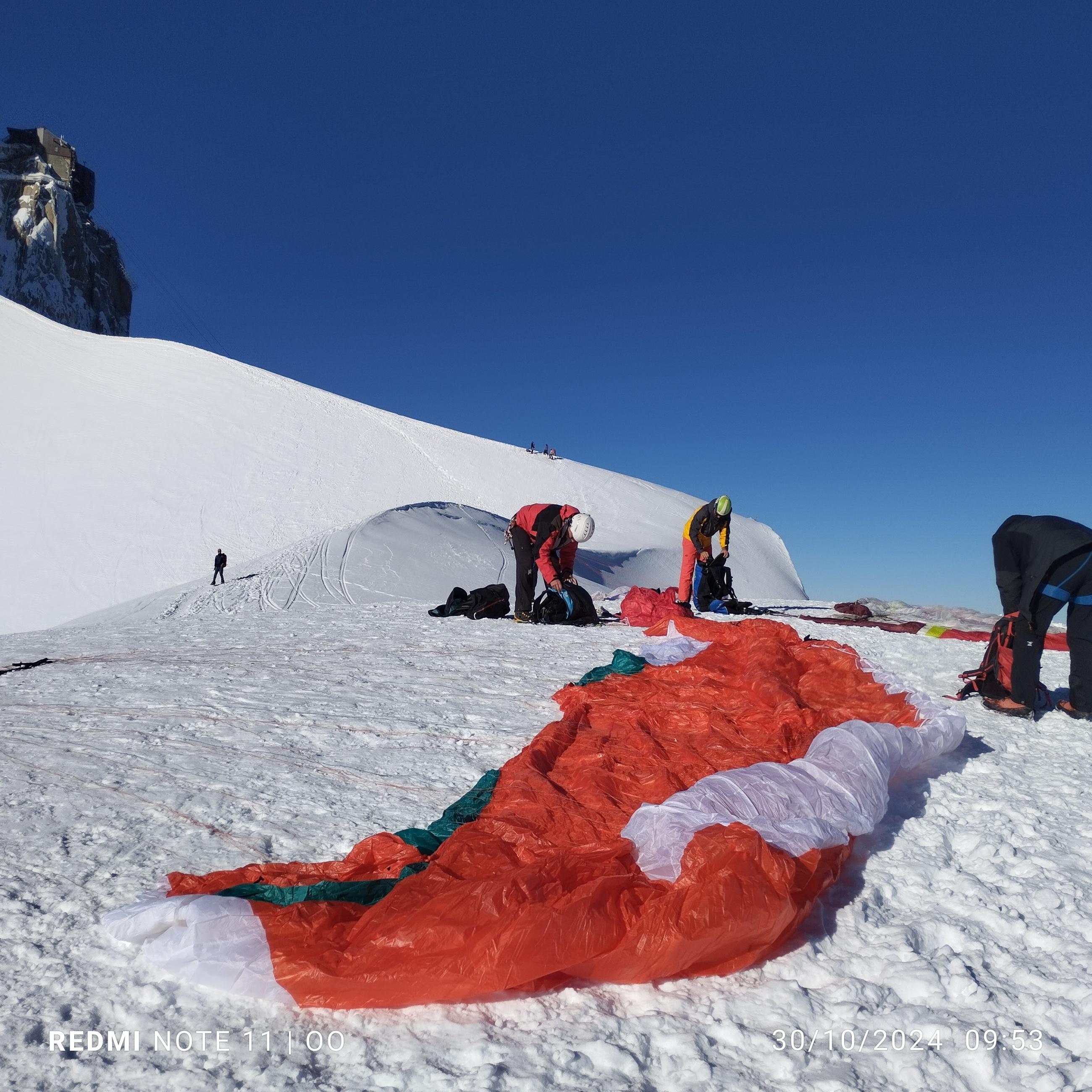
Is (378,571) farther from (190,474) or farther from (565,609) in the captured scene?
(190,474)

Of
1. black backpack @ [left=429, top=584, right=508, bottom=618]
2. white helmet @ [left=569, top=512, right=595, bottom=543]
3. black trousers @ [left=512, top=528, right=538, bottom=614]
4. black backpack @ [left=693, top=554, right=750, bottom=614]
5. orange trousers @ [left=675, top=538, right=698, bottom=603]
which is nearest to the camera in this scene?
white helmet @ [left=569, top=512, right=595, bottom=543]

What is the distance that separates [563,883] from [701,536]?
665 cm

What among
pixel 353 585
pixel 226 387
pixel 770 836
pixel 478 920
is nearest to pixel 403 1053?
pixel 478 920

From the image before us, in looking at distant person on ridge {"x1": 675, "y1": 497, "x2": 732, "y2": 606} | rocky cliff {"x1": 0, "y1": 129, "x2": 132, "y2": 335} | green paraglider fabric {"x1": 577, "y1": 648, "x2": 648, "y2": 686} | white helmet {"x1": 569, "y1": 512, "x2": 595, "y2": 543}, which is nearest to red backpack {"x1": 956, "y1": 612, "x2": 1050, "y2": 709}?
green paraglider fabric {"x1": 577, "y1": 648, "x2": 648, "y2": 686}

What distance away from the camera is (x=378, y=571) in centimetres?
1245

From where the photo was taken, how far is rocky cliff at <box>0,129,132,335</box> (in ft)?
150

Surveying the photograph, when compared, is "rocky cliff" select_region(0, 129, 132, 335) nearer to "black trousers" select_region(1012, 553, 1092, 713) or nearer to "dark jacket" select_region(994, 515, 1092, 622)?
"dark jacket" select_region(994, 515, 1092, 622)

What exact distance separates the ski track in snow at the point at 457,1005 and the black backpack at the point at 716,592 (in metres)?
4.02

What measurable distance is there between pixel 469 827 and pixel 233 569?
1430cm

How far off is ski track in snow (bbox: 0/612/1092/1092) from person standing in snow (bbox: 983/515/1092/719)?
0.18m

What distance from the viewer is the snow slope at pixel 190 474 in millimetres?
16219

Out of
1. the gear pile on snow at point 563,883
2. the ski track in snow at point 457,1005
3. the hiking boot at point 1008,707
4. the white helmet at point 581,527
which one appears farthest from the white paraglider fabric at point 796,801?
the white helmet at point 581,527

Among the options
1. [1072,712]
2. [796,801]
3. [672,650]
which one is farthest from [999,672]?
[796,801]

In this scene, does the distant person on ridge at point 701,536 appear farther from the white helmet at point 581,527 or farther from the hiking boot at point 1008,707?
the hiking boot at point 1008,707
